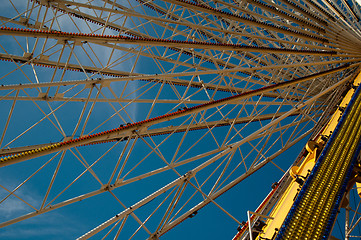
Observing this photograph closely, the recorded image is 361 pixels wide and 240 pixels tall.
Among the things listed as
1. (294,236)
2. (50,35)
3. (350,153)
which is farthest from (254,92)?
(50,35)

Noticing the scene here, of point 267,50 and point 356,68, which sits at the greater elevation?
point 267,50

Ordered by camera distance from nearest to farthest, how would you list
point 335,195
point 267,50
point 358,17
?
point 335,195 < point 267,50 < point 358,17

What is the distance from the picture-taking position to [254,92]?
1578 cm

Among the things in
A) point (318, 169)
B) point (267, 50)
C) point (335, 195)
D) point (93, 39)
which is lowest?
point (335, 195)

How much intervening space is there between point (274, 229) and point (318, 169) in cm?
253

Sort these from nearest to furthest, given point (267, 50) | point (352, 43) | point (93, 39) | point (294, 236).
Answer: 1. point (294, 236)
2. point (93, 39)
3. point (267, 50)
4. point (352, 43)

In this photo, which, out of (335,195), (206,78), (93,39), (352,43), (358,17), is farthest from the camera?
(206,78)

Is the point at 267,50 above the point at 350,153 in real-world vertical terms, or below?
above

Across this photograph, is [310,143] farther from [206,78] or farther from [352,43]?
[206,78]

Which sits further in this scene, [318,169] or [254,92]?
[254,92]

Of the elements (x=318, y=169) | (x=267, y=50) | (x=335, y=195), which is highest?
(x=267, y=50)

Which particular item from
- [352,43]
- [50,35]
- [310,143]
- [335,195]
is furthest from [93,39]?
[352,43]

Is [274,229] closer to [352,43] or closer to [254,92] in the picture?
[254,92]

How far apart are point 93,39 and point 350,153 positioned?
1066cm
